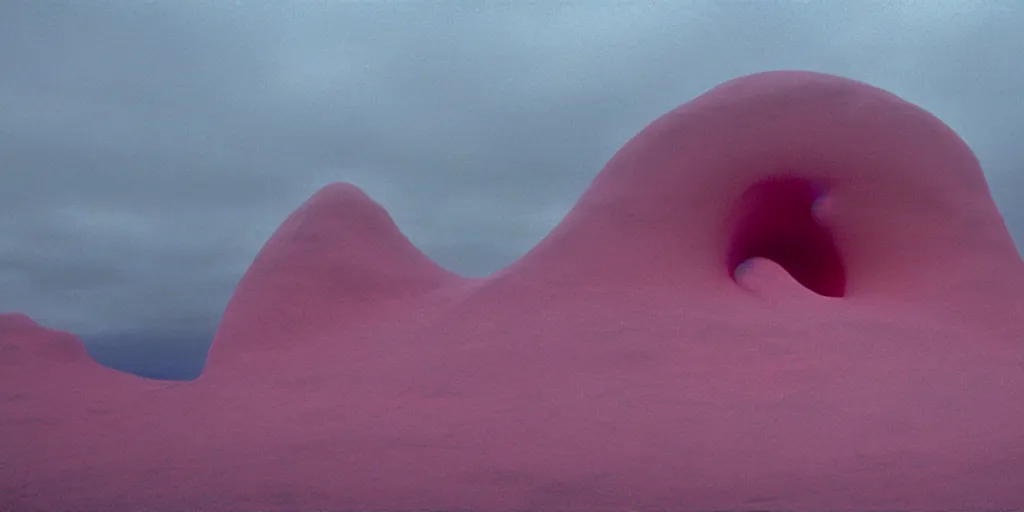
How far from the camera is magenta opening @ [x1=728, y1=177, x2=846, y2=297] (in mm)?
7684

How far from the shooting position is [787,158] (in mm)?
7527

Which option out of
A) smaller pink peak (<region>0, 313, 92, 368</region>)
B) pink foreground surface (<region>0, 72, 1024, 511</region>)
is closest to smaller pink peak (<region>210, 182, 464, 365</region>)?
pink foreground surface (<region>0, 72, 1024, 511</region>)

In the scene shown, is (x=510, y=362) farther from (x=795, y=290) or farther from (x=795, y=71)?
(x=795, y=71)

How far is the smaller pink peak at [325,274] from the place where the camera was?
8.15 m

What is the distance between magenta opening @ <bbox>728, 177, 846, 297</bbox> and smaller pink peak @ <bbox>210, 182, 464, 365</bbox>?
3837mm

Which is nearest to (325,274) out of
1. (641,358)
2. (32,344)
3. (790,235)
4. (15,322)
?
(32,344)

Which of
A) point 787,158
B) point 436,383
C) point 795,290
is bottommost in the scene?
point 436,383

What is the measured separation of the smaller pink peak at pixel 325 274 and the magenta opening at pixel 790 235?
151 inches

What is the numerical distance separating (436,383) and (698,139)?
405 cm

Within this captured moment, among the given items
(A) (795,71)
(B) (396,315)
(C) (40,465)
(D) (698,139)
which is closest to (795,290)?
(D) (698,139)

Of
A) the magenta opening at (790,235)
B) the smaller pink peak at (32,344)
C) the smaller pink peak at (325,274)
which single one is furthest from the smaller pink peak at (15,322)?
the magenta opening at (790,235)

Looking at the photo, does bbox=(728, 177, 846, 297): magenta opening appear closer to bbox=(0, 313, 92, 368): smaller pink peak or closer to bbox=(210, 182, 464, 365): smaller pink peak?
bbox=(210, 182, 464, 365): smaller pink peak

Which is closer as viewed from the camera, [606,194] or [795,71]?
[606,194]

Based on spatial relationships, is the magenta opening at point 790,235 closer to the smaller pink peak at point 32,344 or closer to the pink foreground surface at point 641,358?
the pink foreground surface at point 641,358
